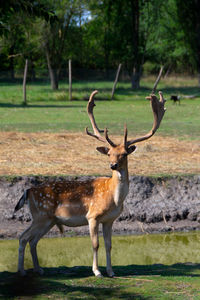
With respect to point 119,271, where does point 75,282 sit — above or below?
above

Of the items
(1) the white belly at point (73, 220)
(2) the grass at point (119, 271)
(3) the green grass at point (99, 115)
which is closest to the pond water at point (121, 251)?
(2) the grass at point (119, 271)

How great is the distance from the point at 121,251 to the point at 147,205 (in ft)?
7.31

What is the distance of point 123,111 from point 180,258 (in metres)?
17.9

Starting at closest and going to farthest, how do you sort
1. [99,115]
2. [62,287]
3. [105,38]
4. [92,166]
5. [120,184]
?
[62,287] < [120,184] < [92,166] < [99,115] < [105,38]

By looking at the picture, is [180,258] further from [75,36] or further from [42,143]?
[75,36]

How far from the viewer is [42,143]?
1816 centimetres

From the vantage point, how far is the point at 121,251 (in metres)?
11.6

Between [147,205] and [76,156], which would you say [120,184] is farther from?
[76,156]

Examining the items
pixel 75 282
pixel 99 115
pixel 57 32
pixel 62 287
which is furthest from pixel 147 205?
pixel 57 32

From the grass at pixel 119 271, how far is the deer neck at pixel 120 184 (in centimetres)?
116

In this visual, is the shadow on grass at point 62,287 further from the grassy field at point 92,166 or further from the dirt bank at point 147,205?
the dirt bank at point 147,205

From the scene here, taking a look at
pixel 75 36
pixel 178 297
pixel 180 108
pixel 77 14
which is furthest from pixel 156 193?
pixel 75 36

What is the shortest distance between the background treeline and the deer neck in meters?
11.2

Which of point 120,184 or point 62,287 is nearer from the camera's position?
point 62,287
